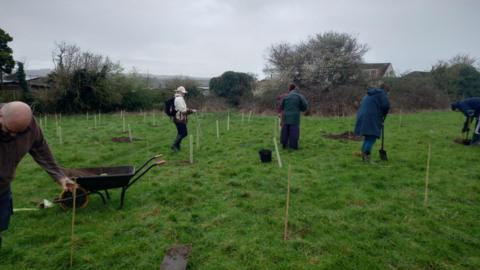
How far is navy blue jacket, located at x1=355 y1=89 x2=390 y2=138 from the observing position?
22.2ft

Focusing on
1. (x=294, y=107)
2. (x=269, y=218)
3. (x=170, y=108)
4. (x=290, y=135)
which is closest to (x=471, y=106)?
(x=294, y=107)

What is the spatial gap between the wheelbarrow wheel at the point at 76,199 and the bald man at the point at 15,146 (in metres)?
1.33

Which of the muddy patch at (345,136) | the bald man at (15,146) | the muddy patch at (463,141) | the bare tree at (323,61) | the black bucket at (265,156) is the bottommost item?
the black bucket at (265,156)

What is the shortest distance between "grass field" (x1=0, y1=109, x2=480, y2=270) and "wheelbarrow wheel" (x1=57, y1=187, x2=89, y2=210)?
14 cm

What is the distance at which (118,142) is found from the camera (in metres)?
10.7

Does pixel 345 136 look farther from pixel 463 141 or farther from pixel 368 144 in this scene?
pixel 368 144

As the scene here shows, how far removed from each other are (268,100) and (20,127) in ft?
69.9

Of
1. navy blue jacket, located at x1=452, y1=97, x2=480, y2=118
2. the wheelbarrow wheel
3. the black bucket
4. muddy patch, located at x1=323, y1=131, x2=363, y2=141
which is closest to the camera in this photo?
the wheelbarrow wheel

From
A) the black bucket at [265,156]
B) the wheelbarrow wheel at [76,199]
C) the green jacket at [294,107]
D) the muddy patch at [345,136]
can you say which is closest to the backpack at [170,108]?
the black bucket at [265,156]

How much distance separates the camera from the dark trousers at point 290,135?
338 inches

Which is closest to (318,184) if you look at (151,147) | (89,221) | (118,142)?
(89,221)

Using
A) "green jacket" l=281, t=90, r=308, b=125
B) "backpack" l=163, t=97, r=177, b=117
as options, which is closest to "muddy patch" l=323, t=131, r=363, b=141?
"green jacket" l=281, t=90, r=308, b=125

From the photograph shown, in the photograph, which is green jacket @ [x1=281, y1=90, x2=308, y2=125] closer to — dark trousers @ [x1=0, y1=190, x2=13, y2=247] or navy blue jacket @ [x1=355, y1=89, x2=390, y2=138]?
navy blue jacket @ [x1=355, y1=89, x2=390, y2=138]

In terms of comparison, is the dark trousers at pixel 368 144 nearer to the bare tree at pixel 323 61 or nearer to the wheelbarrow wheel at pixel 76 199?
the wheelbarrow wheel at pixel 76 199
